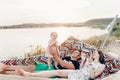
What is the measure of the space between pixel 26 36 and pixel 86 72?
1713mm

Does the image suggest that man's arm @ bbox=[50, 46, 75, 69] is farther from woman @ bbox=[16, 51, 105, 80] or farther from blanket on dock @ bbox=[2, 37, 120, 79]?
woman @ bbox=[16, 51, 105, 80]

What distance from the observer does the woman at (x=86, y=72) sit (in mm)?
4219

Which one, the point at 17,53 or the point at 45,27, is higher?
the point at 45,27

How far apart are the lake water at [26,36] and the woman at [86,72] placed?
108cm

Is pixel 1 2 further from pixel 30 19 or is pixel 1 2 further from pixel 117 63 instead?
pixel 117 63

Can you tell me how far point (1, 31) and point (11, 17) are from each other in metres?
0.31

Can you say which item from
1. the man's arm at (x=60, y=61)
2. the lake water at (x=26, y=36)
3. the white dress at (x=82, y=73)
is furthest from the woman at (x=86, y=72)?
the lake water at (x=26, y=36)

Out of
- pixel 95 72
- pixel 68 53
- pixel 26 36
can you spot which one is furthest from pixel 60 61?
pixel 26 36

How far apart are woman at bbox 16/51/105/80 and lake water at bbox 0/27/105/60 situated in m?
1.08

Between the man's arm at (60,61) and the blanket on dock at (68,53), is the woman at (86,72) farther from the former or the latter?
the man's arm at (60,61)

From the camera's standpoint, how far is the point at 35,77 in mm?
4219

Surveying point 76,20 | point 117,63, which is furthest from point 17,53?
point 117,63

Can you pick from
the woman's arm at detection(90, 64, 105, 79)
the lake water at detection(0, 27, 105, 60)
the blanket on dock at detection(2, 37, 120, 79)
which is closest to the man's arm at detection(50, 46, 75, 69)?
the blanket on dock at detection(2, 37, 120, 79)

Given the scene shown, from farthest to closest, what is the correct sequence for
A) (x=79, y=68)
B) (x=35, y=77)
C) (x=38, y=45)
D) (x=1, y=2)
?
(x=38, y=45), (x=1, y=2), (x=79, y=68), (x=35, y=77)
